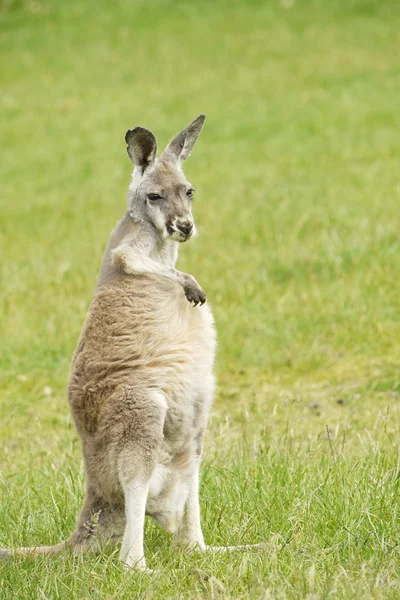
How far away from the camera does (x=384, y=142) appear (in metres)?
14.1

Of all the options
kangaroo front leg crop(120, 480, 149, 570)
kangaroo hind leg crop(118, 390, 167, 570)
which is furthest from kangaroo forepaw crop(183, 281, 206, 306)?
kangaroo front leg crop(120, 480, 149, 570)

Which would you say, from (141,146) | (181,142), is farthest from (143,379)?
(181,142)

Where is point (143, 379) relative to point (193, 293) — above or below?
below

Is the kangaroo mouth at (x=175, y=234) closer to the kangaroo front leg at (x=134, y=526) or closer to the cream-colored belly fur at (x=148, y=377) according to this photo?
the cream-colored belly fur at (x=148, y=377)

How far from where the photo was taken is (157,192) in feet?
13.4

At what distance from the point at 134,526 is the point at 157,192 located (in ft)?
4.62

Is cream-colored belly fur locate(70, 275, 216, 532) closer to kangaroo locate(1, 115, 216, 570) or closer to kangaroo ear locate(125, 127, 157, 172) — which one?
kangaroo locate(1, 115, 216, 570)

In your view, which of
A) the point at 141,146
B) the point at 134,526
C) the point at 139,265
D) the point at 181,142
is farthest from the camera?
the point at 181,142

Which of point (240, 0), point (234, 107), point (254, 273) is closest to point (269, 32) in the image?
point (240, 0)

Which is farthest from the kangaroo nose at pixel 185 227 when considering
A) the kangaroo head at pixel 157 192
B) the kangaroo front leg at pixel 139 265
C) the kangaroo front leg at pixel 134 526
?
the kangaroo front leg at pixel 134 526

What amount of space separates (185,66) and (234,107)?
389 cm

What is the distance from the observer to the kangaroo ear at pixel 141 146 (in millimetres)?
4117

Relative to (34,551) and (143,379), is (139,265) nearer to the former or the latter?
(143,379)

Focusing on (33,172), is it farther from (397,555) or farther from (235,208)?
(397,555)
